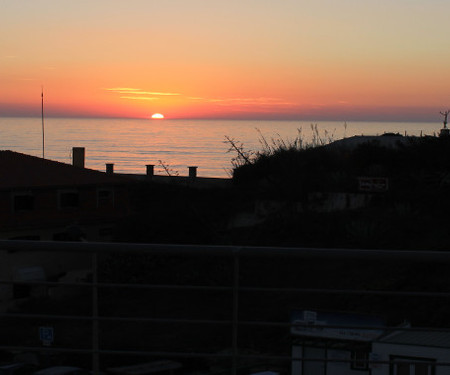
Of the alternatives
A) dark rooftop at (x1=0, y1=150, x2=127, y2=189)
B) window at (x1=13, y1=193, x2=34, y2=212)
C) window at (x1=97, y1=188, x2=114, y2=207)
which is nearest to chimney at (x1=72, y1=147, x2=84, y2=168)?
dark rooftop at (x1=0, y1=150, x2=127, y2=189)

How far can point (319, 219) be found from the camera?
65.3 ft

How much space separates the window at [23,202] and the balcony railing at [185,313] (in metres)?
18.1

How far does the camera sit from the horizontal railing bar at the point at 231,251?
3.09 metres

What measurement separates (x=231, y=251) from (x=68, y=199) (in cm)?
2346

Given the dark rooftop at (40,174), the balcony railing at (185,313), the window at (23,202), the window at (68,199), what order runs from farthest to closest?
the window at (68,199) → the dark rooftop at (40,174) → the window at (23,202) → the balcony railing at (185,313)

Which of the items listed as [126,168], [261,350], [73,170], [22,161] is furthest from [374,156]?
[126,168]

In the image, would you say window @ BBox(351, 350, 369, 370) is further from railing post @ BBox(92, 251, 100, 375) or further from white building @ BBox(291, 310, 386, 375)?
railing post @ BBox(92, 251, 100, 375)

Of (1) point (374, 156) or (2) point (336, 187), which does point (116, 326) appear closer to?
(2) point (336, 187)

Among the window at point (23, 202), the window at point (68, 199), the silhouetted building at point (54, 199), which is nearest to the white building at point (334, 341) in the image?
the silhouetted building at point (54, 199)

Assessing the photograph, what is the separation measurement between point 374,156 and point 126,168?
2643cm

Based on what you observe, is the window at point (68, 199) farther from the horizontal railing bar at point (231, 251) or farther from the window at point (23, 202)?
the horizontal railing bar at point (231, 251)

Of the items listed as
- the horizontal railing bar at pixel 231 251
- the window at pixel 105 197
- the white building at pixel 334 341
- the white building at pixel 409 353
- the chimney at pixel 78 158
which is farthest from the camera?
the chimney at pixel 78 158

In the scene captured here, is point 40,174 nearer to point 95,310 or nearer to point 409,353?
point 95,310

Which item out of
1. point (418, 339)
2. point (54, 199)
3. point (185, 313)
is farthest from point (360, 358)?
point (54, 199)
